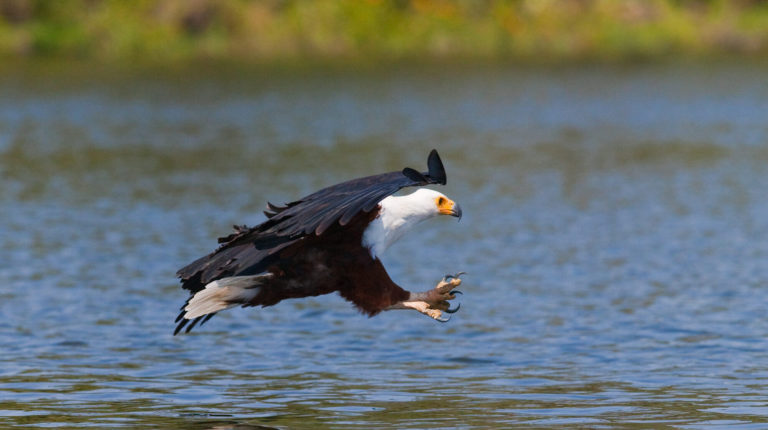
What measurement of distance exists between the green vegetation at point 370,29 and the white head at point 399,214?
126 feet

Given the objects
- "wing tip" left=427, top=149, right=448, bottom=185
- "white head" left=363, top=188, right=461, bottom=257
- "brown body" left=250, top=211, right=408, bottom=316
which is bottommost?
"brown body" left=250, top=211, right=408, bottom=316

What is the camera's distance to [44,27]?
46438 millimetres

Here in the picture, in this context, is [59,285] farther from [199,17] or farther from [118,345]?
[199,17]

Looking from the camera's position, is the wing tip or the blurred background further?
the blurred background

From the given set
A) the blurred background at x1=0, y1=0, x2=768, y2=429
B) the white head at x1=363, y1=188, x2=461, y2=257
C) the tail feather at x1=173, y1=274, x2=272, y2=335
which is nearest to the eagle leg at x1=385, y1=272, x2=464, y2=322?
the white head at x1=363, y1=188, x2=461, y2=257

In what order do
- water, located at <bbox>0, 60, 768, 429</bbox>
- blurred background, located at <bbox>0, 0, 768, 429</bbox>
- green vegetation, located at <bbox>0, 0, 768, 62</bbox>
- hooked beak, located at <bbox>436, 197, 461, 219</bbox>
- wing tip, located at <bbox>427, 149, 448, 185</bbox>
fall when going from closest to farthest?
wing tip, located at <bbox>427, 149, 448, 185</bbox>
hooked beak, located at <bbox>436, 197, 461, 219</bbox>
water, located at <bbox>0, 60, 768, 429</bbox>
blurred background, located at <bbox>0, 0, 768, 429</bbox>
green vegetation, located at <bbox>0, 0, 768, 62</bbox>

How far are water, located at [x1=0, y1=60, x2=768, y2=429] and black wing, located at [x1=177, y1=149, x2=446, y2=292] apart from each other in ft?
2.88

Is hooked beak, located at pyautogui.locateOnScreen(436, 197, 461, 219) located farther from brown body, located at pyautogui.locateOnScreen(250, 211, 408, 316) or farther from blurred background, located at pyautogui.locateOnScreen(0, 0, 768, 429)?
blurred background, located at pyautogui.locateOnScreen(0, 0, 768, 429)

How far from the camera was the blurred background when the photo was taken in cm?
874

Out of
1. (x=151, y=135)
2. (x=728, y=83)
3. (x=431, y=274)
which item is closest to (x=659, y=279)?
(x=431, y=274)

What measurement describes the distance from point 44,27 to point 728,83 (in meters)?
22.1

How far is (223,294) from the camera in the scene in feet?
25.8

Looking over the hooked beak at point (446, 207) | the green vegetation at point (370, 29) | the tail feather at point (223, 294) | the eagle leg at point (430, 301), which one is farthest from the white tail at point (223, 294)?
the green vegetation at point (370, 29)

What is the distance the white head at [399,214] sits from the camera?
305 inches
